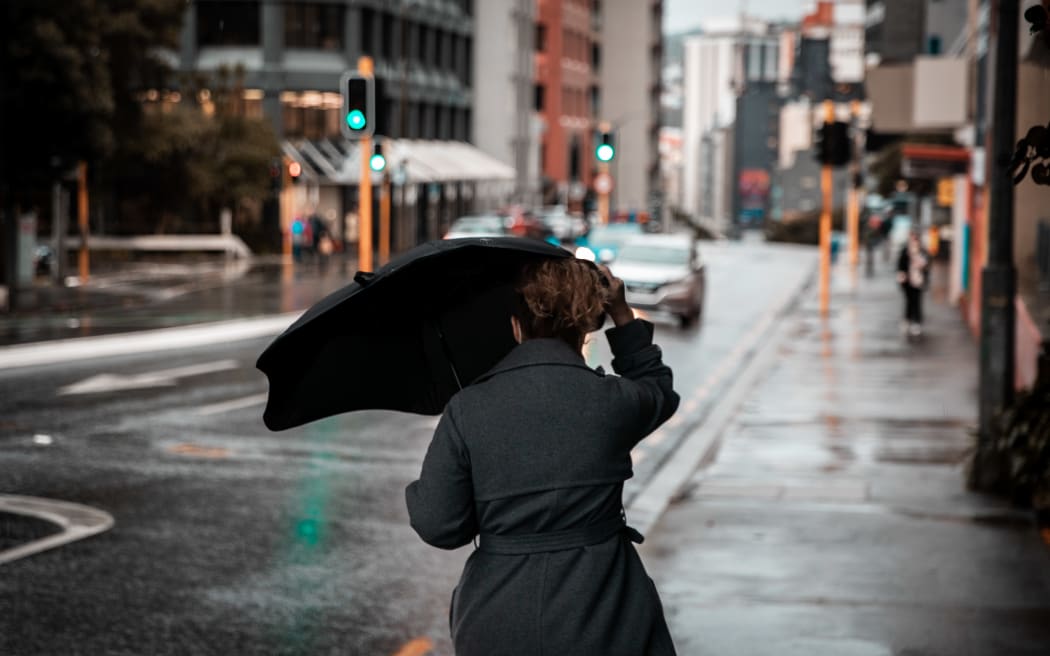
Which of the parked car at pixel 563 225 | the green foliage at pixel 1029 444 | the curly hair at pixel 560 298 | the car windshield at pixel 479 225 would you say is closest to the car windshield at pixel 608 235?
the car windshield at pixel 479 225

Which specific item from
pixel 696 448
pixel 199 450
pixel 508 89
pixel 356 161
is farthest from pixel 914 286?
pixel 508 89

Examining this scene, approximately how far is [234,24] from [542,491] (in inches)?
2947

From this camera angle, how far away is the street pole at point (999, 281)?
1257 cm

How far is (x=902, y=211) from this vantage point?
117 metres

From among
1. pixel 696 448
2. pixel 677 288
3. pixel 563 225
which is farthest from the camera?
pixel 563 225

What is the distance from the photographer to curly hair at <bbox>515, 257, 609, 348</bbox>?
441cm

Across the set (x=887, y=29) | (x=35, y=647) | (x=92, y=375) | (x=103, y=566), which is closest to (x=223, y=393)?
(x=92, y=375)

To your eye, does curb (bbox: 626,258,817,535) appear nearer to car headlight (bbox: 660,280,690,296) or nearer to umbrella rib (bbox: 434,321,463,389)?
car headlight (bbox: 660,280,690,296)

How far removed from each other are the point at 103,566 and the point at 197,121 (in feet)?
173

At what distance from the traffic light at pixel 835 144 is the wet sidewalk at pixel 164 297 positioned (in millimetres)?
10550

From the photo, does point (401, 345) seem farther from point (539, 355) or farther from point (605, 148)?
point (605, 148)

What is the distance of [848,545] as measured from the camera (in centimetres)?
1080

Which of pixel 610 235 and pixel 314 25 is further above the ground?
pixel 314 25

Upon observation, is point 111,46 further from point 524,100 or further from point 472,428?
point 524,100
